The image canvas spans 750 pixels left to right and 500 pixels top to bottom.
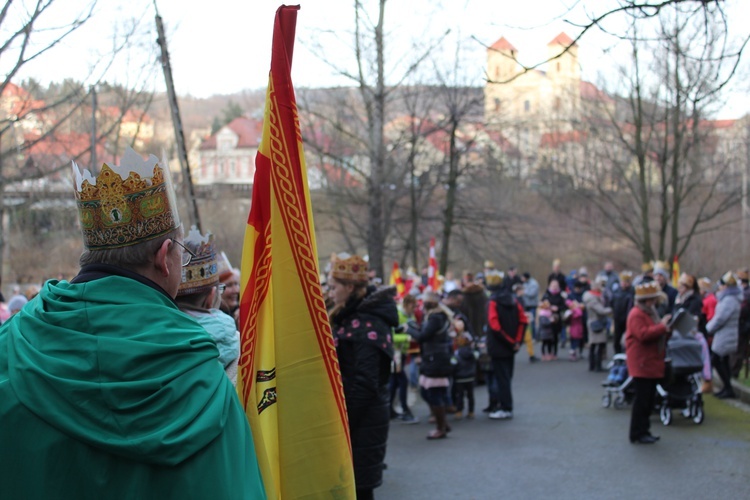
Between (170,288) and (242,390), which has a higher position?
(170,288)

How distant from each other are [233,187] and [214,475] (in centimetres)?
3895

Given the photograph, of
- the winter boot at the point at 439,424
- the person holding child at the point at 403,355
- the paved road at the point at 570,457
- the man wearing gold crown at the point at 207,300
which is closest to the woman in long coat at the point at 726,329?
the paved road at the point at 570,457

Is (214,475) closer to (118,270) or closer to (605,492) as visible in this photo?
(118,270)

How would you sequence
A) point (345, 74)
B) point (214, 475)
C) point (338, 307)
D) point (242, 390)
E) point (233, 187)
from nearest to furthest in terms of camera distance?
point (214, 475), point (242, 390), point (338, 307), point (345, 74), point (233, 187)

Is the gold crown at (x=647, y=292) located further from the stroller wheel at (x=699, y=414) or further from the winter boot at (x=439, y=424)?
the winter boot at (x=439, y=424)

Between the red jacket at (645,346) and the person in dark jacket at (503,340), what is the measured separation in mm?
2325

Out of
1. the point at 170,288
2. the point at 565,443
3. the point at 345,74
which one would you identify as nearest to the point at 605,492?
the point at 565,443

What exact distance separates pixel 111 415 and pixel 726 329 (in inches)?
498

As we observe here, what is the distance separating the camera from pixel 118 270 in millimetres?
2131

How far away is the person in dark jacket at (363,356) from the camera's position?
5297mm

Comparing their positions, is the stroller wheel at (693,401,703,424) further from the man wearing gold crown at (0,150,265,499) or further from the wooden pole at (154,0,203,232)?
the man wearing gold crown at (0,150,265,499)

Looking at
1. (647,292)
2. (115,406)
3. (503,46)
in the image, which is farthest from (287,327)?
(503,46)

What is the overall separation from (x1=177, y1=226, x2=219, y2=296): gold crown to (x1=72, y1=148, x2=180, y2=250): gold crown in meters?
1.37

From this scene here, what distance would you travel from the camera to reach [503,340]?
38.9ft
